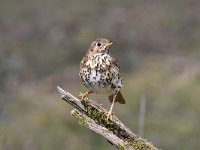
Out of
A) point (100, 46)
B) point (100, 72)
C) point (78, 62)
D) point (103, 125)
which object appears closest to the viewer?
point (103, 125)

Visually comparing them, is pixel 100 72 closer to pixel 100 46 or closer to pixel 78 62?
pixel 100 46

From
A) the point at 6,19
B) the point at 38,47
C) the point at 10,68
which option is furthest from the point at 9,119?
the point at 6,19

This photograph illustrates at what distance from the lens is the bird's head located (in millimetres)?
7156

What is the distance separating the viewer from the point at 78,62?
88.6 ft

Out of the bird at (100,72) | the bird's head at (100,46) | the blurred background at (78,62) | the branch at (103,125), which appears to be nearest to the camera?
the branch at (103,125)

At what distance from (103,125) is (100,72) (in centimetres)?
76

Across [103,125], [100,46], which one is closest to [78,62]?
[100,46]

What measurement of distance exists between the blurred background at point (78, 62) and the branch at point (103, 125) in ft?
7.74

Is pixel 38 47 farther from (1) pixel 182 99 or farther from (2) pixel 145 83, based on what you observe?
(1) pixel 182 99

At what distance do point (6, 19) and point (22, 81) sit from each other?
9.36 m

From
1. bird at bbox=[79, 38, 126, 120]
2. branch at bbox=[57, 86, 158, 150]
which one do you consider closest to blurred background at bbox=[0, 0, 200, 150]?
bird at bbox=[79, 38, 126, 120]

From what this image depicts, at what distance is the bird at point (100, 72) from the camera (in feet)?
22.7

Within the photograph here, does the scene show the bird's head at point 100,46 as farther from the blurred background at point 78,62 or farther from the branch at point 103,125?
the blurred background at point 78,62

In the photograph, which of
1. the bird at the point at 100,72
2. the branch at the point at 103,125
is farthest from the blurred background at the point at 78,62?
the branch at the point at 103,125
